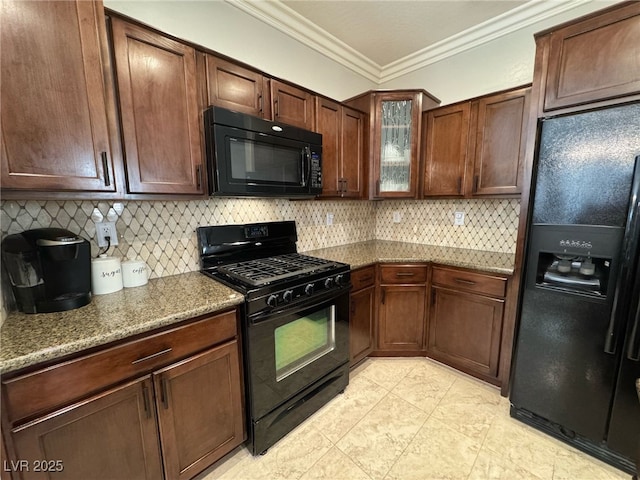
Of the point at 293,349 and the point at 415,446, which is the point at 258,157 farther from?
the point at 415,446

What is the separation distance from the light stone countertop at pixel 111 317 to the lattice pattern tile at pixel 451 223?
55 cm

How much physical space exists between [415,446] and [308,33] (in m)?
3.23

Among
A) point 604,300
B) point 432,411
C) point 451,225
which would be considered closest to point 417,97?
point 451,225

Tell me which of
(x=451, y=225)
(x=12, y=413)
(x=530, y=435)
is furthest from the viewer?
(x=451, y=225)

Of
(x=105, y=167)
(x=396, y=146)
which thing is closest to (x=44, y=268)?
(x=105, y=167)

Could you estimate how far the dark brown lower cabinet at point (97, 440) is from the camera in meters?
0.90

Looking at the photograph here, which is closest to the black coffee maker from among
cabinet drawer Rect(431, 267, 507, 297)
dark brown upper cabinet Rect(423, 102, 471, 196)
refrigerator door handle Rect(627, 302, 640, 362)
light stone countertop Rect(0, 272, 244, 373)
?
light stone countertop Rect(0, 272, 244, 373)

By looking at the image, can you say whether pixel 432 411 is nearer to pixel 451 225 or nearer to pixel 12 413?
pixel 451 225

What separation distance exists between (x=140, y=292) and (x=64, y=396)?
0.57 metres

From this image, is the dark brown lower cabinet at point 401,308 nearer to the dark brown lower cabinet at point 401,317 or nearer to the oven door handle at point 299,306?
the dark brown lower cabinet at point 401,317

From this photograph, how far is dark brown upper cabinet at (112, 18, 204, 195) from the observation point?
1.28 metres

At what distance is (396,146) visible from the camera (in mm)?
2578

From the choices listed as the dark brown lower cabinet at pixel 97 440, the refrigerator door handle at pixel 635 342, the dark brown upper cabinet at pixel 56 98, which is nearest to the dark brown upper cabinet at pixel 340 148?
the dark brown upper cabinet at pixel 56 98

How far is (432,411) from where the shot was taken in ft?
6.12
